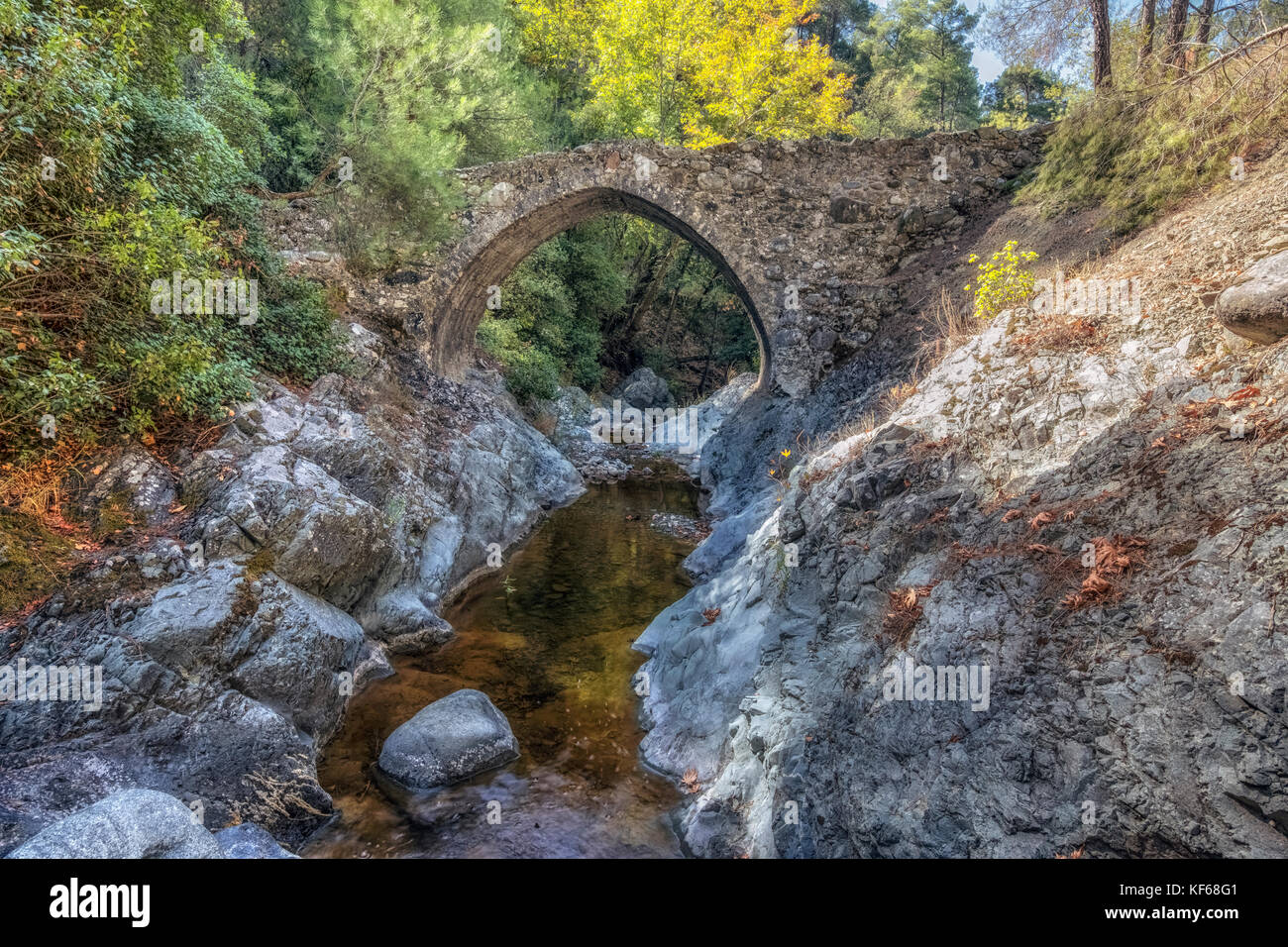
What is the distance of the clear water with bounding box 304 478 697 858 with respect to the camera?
5266mm

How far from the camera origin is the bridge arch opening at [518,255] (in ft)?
45.4

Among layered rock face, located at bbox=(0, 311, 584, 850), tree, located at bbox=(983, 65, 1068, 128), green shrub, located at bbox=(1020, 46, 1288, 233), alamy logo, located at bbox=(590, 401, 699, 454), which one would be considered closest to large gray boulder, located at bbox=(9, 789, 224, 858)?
layered rock face, located at bbox=(0, 311, 584, 850)

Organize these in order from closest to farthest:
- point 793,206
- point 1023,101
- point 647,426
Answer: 1. point 793,206
2. point 647,426
3. point 1023,101

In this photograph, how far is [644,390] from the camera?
2536 centimetres

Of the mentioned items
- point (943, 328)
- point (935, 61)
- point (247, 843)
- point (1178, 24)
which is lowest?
point (247, 843)

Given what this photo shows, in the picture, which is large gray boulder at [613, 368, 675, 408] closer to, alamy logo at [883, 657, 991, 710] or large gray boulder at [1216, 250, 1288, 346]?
large gray boulder at [1216, 250, 1288, 346]

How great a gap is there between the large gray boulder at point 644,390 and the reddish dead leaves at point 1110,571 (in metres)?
21.4

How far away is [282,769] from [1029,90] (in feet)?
123

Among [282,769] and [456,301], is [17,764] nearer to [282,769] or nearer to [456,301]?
[282,769]

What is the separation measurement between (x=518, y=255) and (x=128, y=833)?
1420 centimetres

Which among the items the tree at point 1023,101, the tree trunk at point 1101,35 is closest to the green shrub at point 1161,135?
the tree trunk at point 1101,35

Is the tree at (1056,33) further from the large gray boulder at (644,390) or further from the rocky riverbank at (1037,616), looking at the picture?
the large gray boulder at (644,390)

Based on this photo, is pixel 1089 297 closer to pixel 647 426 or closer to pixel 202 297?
pixel 202 297
